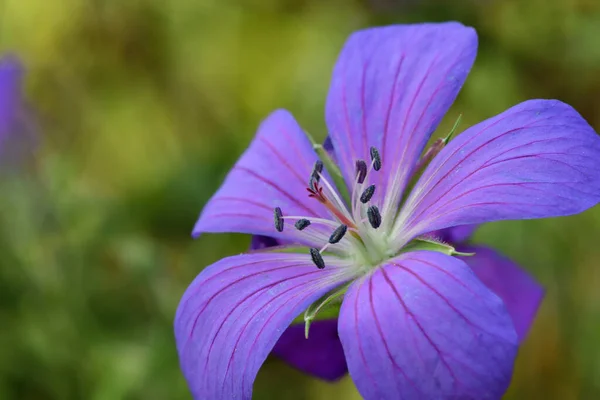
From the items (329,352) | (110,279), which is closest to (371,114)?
(329,352)

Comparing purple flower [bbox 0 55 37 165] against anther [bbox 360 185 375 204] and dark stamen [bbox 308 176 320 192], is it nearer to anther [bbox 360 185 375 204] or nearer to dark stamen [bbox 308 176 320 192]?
dark stamen [bbox 308 176 320 192]

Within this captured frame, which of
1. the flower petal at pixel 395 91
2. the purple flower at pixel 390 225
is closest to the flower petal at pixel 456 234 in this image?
the purple flower at pixel 390 225

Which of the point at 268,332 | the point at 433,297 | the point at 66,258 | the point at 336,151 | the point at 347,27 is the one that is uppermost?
the point at 347,27

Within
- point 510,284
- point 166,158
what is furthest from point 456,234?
point 166,158

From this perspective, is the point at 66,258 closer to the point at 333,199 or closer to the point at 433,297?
the point at 333,199

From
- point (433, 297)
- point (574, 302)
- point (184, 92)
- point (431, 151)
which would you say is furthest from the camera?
point (184, 92)

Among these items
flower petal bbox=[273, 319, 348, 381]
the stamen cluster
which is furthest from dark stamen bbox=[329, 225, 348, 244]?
flower petal bbox=[273, 319, 348, 381]

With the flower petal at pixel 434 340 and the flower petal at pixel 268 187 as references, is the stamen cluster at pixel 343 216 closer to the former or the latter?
the flower petal at pixel 268 187

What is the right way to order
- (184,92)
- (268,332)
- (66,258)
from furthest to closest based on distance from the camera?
(184,92), (66,258), (268,332)
